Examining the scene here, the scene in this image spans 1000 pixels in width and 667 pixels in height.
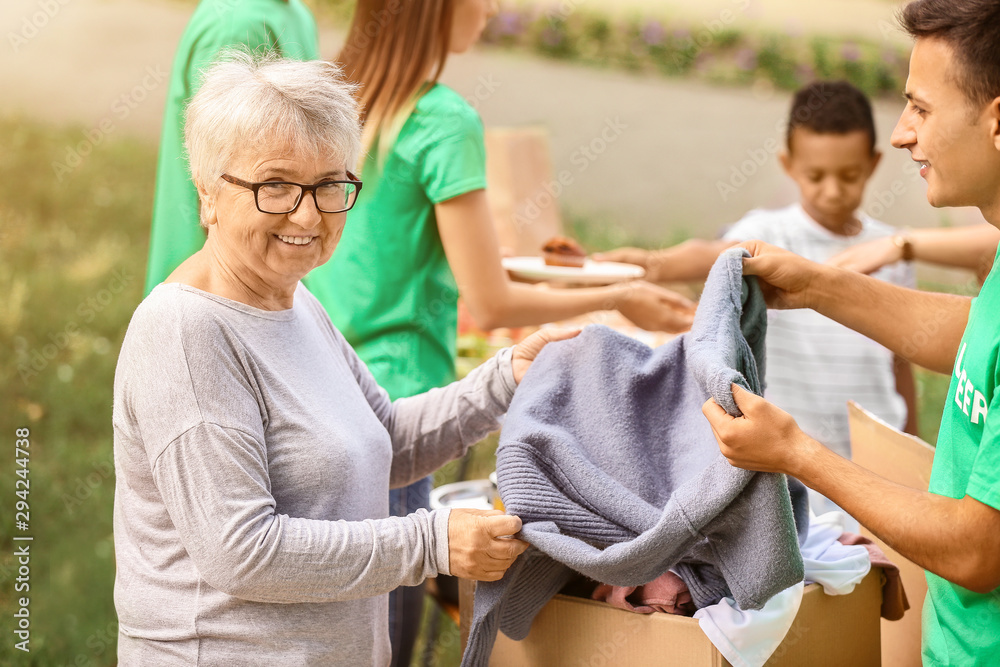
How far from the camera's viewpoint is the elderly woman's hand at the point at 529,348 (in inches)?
69.8

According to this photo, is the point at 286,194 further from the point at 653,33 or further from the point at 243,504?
the point at 653,33

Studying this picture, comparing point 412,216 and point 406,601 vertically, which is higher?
point 412,216

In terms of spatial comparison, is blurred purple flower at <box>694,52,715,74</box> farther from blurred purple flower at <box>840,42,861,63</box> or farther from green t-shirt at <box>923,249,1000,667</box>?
green t-shirt at <box>923,249,1000,667</box>

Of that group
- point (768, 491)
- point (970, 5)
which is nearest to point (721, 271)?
point (768, 491)

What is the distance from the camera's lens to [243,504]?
4.24 feet

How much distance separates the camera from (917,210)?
9.36 m

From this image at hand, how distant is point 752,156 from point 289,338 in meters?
8.48

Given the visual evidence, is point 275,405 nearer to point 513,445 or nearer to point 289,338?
point 289,338

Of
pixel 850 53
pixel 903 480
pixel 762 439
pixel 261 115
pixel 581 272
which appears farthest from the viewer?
pixel 850 53

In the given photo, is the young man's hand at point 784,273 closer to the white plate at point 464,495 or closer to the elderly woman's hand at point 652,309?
the elderly woman's hand at point 652,309
